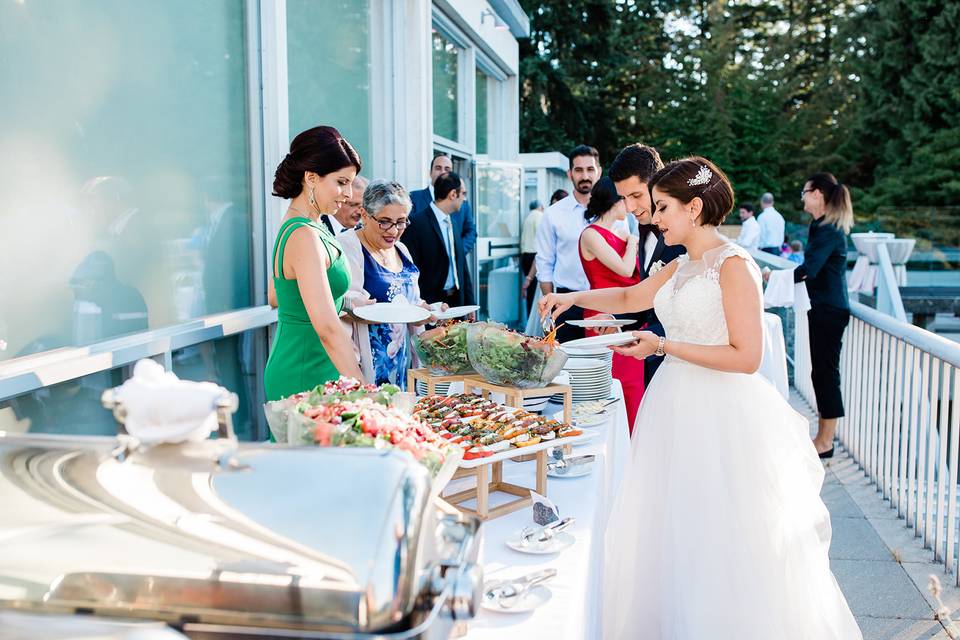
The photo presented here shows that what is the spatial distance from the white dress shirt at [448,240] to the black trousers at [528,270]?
317 centimetres

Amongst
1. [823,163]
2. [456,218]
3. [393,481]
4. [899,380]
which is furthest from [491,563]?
[823,163]

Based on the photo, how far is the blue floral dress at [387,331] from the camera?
356cm

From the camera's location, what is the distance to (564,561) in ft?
5.97

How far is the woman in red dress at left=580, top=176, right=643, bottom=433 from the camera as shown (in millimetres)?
4652

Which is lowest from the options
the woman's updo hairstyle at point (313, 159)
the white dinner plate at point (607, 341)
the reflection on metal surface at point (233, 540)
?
the reflection on metal surface at point (233, 540)

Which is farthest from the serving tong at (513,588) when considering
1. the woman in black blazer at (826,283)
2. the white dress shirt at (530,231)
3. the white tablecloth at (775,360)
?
the white dress shirt at (530,231)

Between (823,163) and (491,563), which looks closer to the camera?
(491,563)

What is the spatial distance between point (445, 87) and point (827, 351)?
5.04 meters

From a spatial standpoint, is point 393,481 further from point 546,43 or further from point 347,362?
point 546,43

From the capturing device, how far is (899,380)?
4719 millimetres

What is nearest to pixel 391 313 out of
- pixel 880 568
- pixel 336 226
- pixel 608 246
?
pixel 336 226

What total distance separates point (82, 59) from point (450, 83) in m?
6.51

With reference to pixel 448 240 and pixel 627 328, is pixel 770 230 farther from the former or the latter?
pixel 627 328

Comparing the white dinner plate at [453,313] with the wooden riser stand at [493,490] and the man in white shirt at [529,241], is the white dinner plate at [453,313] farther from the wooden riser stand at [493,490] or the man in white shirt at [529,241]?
the man in white shirt at [529,241]
